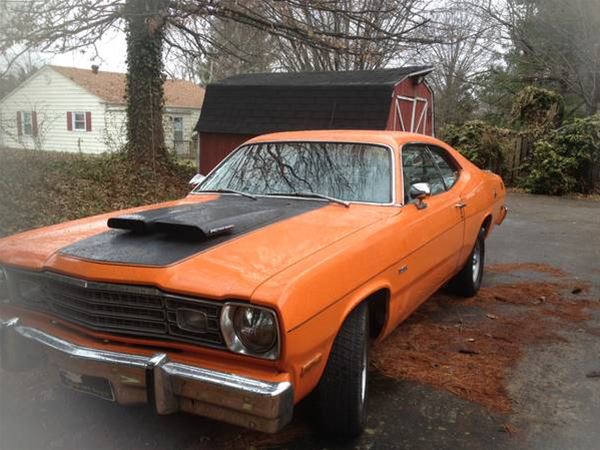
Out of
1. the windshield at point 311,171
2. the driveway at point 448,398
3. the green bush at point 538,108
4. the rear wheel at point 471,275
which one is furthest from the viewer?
the green bush at point 538,108

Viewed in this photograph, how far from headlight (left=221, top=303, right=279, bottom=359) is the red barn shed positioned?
1006 centimetres

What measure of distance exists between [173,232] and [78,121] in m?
25.6

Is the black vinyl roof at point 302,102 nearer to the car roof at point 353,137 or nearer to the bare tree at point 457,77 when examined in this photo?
the car roof at point 353,137

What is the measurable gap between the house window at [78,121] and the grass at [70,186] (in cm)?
1581

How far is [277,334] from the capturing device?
7.32 feet

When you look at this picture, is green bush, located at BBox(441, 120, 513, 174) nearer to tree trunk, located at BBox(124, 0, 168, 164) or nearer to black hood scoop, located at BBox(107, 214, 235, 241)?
tree trunk, located at BBox(124, 0, 168, 164)

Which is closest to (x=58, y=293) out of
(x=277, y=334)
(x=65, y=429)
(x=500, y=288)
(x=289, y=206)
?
(x=65, y=429)

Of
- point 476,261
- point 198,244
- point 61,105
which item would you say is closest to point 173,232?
point 198,244

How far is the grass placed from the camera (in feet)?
25.2

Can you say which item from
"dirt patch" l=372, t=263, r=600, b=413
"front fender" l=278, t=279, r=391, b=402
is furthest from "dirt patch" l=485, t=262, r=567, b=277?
"front fender" l=278, t=279, r=391, b=402

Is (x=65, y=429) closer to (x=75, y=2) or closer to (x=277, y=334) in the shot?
(x=277, y=334)

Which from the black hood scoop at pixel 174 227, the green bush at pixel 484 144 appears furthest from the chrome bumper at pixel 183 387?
the green bush at pixel 484 144

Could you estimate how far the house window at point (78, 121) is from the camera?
2597 centimetres

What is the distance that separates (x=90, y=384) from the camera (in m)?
2.56
